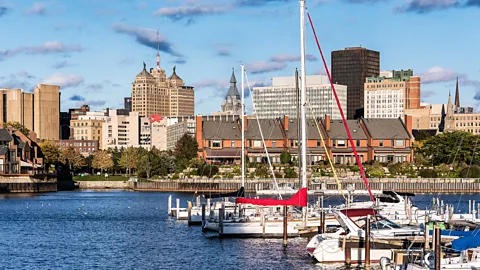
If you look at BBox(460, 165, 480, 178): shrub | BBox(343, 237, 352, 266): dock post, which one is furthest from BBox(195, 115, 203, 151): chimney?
BBox(343, 237, 352, 266): dock post

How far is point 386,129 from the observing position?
529ft

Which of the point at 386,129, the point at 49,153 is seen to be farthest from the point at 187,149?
the point at 386,129

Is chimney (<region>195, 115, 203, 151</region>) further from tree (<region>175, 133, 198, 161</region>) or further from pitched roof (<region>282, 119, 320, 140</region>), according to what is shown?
pitched roof (<region>282, 119, 320, 140</region>)

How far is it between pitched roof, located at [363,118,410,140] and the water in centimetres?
6385

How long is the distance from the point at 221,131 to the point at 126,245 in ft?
315

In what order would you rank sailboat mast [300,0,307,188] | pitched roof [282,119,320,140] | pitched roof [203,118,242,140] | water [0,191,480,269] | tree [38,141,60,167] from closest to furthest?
1. water [0,191,480,269]
2. sailboat mast [300,0,307,188]
3. pitched roof [282,119,320,140]
4. pitched roof [203,118,242,140]
5. tree [38,141,60,167]

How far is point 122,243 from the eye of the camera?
6669 cm

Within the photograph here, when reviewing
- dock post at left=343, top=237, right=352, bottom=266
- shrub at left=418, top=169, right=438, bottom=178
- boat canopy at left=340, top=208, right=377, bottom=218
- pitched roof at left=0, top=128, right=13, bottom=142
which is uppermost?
pitched roof at left=0, top=128, right=13, bottom=142

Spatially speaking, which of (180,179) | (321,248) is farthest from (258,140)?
(321,248)

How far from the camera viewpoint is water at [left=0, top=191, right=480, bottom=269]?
5522cm

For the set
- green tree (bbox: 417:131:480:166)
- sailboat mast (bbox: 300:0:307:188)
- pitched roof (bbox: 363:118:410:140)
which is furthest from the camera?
pitched roof (bbox: 363:118:410:140)

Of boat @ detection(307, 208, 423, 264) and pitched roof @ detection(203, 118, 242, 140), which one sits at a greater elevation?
pitched roof @ detection(203, 118, 242, 140)

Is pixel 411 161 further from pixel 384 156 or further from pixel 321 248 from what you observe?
pixel 321 248

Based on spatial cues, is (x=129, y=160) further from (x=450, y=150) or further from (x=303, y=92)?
(x=303, y=92)
